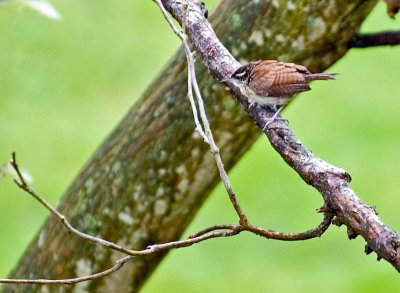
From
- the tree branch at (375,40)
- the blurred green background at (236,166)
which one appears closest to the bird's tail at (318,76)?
the tree branch at (375,40)

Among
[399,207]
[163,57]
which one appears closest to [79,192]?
[399,207]

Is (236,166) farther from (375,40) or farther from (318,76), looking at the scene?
(318,76)

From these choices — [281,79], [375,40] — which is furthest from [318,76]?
[375,40]

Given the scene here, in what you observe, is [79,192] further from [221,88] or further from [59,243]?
[221,88]

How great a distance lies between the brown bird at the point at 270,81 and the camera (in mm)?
2188

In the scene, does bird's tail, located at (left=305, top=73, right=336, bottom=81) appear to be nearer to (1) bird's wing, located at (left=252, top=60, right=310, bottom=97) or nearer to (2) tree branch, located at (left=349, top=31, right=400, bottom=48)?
(1) bird's wing, located at (left=252, top=60, right=310, bottom=97)

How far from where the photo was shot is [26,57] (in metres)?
8.64

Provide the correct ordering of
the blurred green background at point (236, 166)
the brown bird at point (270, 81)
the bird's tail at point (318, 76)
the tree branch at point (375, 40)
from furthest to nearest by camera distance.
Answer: the blurred green background at point (236, 166)
the tree branch at point (375, 40)
the bird's tail at point (318, 76)
the brown bird at point (270, 81)

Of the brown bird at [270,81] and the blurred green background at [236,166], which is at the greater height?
the brown bird at [270,81]

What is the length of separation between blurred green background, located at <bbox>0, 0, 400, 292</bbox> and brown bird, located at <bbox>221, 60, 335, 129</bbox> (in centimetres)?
402

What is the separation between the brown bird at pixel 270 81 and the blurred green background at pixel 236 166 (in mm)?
4025

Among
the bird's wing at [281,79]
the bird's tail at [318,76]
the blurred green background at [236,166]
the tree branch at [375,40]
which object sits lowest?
the blurred green background at [236,166]

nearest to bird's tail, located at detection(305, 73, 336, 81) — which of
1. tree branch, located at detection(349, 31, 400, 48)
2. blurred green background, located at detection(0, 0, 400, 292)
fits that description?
tree branch, located at detection(349, 31, 400, 48)

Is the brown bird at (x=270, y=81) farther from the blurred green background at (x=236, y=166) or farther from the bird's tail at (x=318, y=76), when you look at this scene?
the blurred green background at (x=236, y=166)
